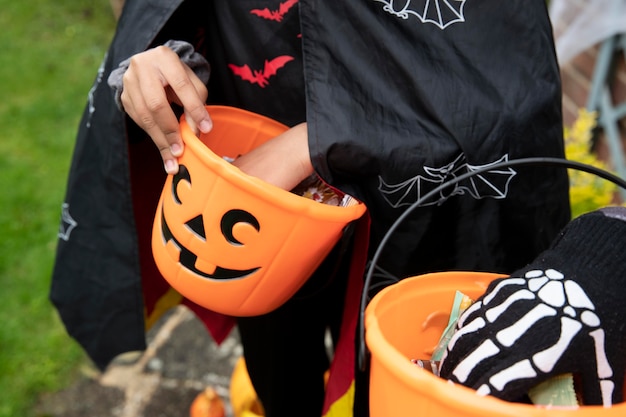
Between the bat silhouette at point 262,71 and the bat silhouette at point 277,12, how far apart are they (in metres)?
0.06

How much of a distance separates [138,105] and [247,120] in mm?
214

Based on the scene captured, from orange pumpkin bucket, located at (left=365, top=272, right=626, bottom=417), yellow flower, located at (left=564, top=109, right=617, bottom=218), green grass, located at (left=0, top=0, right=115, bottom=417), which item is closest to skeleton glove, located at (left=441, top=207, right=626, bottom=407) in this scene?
orange pumpkin bucket, located at (left=365, top=272, right=626, bottom=417)

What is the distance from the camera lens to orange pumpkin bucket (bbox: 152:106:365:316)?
2.33ft

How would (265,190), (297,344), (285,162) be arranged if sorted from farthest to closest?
1. (297,344)
2. (285,162)
3. (265,190)

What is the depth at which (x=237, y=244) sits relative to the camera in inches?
30.1

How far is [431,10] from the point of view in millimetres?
789

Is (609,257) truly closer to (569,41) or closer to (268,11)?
(268,11)

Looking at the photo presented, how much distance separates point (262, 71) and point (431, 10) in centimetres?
28

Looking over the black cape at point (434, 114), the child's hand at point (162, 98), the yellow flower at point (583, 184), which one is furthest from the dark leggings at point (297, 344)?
the yellow flower at point (583, 184)

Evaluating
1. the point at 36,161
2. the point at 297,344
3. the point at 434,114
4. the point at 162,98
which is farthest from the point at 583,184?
the point at 36,161

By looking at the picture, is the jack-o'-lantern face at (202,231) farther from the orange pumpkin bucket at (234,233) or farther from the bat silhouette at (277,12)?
the bat silhouette at (277,12)

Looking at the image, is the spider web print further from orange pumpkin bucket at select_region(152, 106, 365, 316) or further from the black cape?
orange pumpkin bucket at select_region(152, 106, 365, 316)

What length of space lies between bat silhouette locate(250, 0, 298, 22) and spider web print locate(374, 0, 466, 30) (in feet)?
0.48

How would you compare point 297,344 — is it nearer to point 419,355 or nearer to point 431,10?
point 419,355
